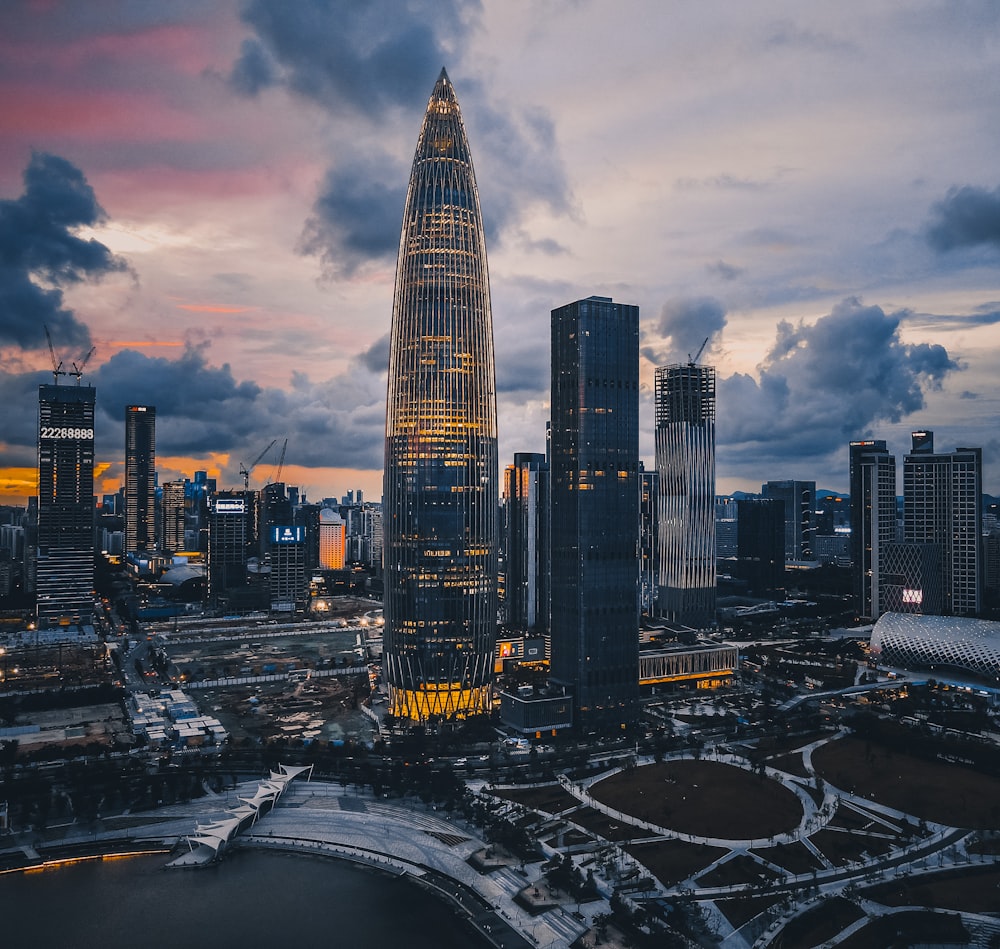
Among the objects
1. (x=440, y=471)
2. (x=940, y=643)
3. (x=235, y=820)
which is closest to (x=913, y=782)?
(x=940, y=643)

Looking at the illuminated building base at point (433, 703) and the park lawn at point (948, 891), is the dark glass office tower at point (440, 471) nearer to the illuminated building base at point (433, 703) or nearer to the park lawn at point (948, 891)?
the illuminated building base at point (433, 703)

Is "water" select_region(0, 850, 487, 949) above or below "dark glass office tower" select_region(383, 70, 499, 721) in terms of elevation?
below

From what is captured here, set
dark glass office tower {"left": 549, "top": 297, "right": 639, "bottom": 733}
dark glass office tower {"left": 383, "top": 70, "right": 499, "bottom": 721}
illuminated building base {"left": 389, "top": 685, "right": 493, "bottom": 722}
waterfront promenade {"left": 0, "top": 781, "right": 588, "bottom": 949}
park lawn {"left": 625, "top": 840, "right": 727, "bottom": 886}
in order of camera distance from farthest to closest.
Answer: dark glass office tower {"left": 383, "top": 70, "right": 499, "bottom": 721} < illuminated building base {"left": 389, "top": 685, "right": 493, "bottom": 722} < dark glass office tower {"left": 549, "top": 297, "right": 639, "bottom": 733} < park lawn {"left": 625, "top": 840, "right": 727, "bottom": 886} < waterfront promenade {"left": 0, "top": 781, "right": 588, "bottom": 949}

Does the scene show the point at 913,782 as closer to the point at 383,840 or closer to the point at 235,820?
the point at 383,840

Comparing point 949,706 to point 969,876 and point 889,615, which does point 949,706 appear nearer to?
point 889,615

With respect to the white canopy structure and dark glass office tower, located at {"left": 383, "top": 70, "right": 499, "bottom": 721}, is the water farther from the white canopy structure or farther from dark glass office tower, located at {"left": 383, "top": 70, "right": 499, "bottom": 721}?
dark glass office tower, located at {"left": 383, "top": 70, "right": 499, "bottom": 721}

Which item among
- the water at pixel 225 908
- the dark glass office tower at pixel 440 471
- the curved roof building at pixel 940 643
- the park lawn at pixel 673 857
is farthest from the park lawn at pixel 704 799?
the curved roof building at pixel 940 643

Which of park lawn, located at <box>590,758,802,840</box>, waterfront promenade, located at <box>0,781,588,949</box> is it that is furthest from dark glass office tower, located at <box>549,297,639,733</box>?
waterfront promenade, located at <box>0,781,588,949</box>
